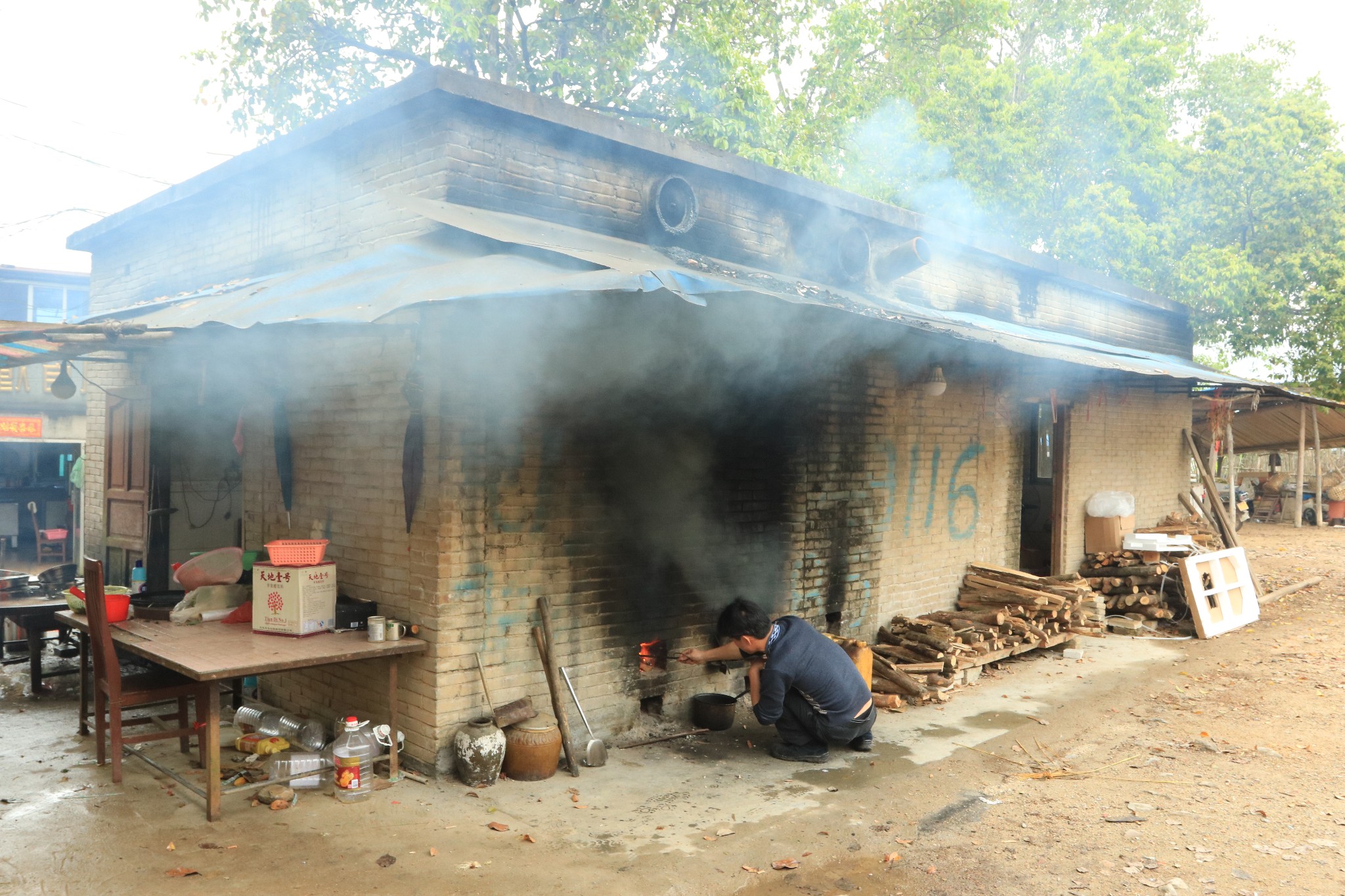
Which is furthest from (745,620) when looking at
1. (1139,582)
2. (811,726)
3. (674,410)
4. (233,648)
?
(1139,582)

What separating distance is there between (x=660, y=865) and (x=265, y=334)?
148 inches

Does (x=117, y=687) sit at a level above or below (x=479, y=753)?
above

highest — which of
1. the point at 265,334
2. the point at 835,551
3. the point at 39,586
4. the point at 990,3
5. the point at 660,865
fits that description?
the point at 990,3

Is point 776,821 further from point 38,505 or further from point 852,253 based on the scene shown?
point 38,505

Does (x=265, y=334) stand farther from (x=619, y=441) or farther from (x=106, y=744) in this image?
(x=106, y=744)

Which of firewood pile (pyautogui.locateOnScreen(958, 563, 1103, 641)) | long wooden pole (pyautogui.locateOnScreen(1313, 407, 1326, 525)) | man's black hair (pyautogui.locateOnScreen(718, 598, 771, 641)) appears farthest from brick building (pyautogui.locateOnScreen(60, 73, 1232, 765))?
long wooden pole (pyautogui.locateOnScreen(1313, 407, 1326, 525))

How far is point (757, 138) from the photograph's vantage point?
17609 millimetres

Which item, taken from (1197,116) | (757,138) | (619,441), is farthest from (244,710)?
(1197,116)

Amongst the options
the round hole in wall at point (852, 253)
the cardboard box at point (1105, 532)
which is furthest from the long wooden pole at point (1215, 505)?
the round hole in wall at point (852, 253)

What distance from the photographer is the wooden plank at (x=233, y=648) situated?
16.0 feet

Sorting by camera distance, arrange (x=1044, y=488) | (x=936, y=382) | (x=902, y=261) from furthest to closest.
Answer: (x=1044, y=488)
(x=902, y=261)
(x=936, y=382)

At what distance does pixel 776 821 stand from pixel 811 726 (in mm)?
1126

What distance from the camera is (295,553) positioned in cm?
568

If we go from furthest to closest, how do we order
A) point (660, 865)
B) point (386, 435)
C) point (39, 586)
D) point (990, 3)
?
point (990, 3) → point (39, 586) → point (386, 435) → point (660, 865)
